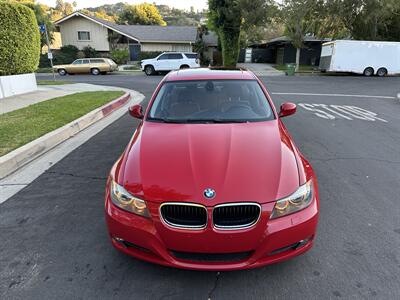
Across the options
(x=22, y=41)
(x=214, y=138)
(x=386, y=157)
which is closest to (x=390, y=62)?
(x=386, y=157)

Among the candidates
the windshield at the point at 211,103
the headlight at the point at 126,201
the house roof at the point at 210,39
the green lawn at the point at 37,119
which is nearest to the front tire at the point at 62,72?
the house roof at the point at 210,39

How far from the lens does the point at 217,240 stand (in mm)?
2193

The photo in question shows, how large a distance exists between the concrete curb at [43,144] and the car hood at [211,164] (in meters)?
2.67

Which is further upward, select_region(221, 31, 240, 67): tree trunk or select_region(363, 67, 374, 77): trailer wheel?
select_region(221, 31, 240, 67): tree trunk

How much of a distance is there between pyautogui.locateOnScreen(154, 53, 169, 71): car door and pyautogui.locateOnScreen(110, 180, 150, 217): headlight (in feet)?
80.9

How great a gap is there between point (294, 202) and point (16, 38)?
12.4m

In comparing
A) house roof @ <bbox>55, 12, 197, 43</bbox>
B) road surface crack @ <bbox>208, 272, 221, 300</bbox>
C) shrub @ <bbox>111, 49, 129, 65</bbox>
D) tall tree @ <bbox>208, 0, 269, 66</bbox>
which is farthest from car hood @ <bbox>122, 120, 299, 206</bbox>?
shrub @ <bbox>111, 49, 129, 65</bbox>

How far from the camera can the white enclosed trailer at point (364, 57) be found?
23875mm

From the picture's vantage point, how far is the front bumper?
2201 millimetres

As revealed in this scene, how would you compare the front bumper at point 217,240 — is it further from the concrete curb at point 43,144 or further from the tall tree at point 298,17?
the tall tree at point 298,17

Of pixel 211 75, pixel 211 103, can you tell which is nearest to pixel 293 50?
pixel 211 75

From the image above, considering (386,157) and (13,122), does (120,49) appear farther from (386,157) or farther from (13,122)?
(386,157)

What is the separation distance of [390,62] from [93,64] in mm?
24456

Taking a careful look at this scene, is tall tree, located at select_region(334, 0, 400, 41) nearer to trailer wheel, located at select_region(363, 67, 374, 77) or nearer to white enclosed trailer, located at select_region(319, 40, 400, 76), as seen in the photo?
white enclosed trailer, located at select_region(319, 40, 400, 76)
